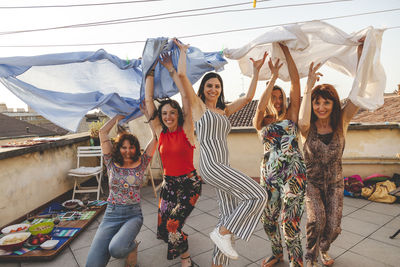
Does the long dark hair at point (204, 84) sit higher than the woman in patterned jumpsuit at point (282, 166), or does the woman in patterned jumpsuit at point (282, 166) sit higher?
the long dark hair at point (204, 84)

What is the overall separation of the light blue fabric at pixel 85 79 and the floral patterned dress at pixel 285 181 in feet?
3.22

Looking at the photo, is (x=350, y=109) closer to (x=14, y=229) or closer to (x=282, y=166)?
(x=282, y=166)

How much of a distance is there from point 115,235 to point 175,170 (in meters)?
0.84

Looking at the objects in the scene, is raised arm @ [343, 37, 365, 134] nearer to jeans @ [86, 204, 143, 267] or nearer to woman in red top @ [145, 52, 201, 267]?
woman in red top @ [145, 52, 201, 267]

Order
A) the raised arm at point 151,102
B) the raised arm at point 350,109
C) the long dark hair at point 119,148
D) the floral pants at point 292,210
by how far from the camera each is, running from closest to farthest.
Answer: the floral pants at point 292,210 < the raised arm at point 350,109 < the raised arm at point 151,102 < the long dark hair at point 119,148

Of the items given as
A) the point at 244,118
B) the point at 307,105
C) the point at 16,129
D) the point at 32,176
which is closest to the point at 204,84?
the point at 307,105

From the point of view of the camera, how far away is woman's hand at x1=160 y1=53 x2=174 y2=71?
8.11 feet

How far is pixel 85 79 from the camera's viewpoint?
8.90ft

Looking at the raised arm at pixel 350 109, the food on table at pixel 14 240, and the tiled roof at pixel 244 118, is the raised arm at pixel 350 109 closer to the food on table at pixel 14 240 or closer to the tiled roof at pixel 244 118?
the food on table at pixel 14 240

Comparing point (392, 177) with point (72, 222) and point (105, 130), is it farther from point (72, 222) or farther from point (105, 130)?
point (72, 222)

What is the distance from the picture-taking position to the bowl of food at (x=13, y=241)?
115 inches

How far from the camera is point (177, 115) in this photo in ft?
8.32

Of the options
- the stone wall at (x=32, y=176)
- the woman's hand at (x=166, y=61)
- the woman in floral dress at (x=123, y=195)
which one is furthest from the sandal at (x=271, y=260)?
the stone wall at (x=32, y=176)

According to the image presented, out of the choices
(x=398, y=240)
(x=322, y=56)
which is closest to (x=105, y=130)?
(x=322, y=56)
